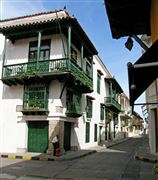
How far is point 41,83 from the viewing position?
16.1 metres

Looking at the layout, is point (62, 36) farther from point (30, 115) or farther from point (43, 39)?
point (30, 115)

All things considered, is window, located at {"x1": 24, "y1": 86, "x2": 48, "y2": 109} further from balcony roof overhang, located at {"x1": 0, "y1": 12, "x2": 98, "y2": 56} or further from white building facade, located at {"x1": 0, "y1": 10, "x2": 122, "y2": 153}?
balcony roof overhang, located at {"x1": 0, "y1": 12, "x2": 98, "y2": 56}

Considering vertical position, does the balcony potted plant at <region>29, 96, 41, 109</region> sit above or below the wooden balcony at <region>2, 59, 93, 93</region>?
below

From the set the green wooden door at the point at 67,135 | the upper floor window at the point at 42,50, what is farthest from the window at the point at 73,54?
the green wooden door at the point at 67,135

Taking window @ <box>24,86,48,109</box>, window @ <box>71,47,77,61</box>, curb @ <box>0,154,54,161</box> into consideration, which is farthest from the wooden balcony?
curb @ <box>0,154,54,161</box>

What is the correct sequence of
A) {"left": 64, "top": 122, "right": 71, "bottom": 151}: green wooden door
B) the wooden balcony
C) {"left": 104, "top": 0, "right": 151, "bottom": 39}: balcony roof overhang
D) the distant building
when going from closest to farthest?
the distant building < {"left": 104, "top": 0, "right": 151, "bottom": 39}: balcony roof overhang < the wooden balcony < {"left": 64, "top": 122, "right": 71, "bottom": 151}: green wooden door

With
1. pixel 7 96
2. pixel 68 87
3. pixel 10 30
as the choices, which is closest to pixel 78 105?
pixel 68 87

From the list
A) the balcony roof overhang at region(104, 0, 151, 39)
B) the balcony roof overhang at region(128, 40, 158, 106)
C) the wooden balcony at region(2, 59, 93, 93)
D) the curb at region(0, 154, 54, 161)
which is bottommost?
the curb at region(0, 154, 54, 161)

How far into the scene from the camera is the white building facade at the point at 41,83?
50.7 feet

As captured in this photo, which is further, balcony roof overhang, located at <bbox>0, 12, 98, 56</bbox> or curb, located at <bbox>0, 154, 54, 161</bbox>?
balcony roof overhang, located at <bbox>0, 12, 98, 56</bbox>

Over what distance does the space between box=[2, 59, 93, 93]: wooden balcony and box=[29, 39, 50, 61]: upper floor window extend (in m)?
1.22

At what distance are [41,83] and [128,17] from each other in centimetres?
1155

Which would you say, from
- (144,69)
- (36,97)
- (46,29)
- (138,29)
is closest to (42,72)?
(36,97)

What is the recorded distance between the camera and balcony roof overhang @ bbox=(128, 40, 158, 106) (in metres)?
2.95
